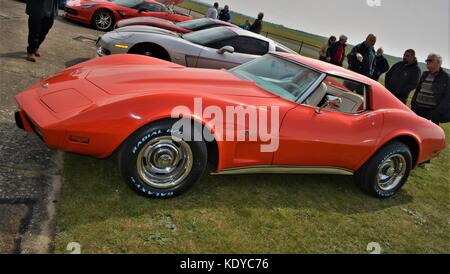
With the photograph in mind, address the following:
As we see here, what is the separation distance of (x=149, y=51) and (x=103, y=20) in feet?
17.2

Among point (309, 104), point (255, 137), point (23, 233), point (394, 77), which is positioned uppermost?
point (394, 77)

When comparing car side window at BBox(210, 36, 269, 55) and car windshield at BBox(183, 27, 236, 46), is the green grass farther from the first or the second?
car windshield at BBox(183, 27, 236, 46)

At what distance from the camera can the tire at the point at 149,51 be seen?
21.0 feet

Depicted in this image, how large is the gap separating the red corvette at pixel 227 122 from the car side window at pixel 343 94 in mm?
12

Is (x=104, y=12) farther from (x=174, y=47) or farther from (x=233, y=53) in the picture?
(x=233, y=53)

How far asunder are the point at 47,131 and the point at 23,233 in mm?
773

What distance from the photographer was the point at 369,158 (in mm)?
4305

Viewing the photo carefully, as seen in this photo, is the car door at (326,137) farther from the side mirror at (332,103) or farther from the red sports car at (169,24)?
the red sports car at (169,24)

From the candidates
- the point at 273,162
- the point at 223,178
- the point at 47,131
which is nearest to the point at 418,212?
the point at 273,162

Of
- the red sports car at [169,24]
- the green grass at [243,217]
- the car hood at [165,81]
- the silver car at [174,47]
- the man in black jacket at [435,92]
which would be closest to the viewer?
the green grass at [243,217]

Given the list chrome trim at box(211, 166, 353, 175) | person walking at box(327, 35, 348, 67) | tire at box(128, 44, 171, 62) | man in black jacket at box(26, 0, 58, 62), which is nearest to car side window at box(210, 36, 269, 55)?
tire at box(128, 44, 171, 62)

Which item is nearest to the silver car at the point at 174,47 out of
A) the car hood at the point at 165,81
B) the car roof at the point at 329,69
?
the car roof at the point at 329,69

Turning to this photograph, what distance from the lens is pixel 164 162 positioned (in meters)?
3.27
